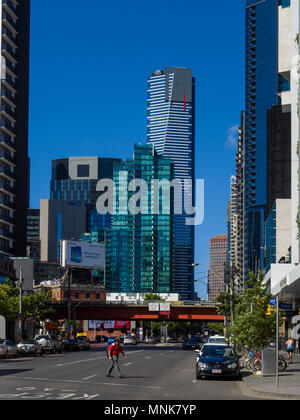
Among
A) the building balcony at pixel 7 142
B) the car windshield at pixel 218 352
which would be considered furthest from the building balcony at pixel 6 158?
the car windshield at pixel 218 352

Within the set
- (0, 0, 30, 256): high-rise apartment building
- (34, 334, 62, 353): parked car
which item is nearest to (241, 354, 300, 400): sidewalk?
(34, 334, 62, 353): parked car

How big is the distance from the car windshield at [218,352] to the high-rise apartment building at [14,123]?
81985 millimetres

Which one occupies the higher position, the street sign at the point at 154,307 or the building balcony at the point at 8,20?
the building balcony at the point at 8,20

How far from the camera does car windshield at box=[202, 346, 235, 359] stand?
3166 centimetres

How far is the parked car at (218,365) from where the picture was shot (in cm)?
3022

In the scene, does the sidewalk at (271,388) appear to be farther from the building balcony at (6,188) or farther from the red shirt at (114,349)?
the building balcony at (6,188)

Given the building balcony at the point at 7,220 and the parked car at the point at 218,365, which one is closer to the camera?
the parked car at the point at 218,365

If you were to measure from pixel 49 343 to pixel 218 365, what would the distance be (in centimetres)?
4056

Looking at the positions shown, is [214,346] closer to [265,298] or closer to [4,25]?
[265,298]

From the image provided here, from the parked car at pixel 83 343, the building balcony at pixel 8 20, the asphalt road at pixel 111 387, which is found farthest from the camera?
the building balcony at pixel 8 20
